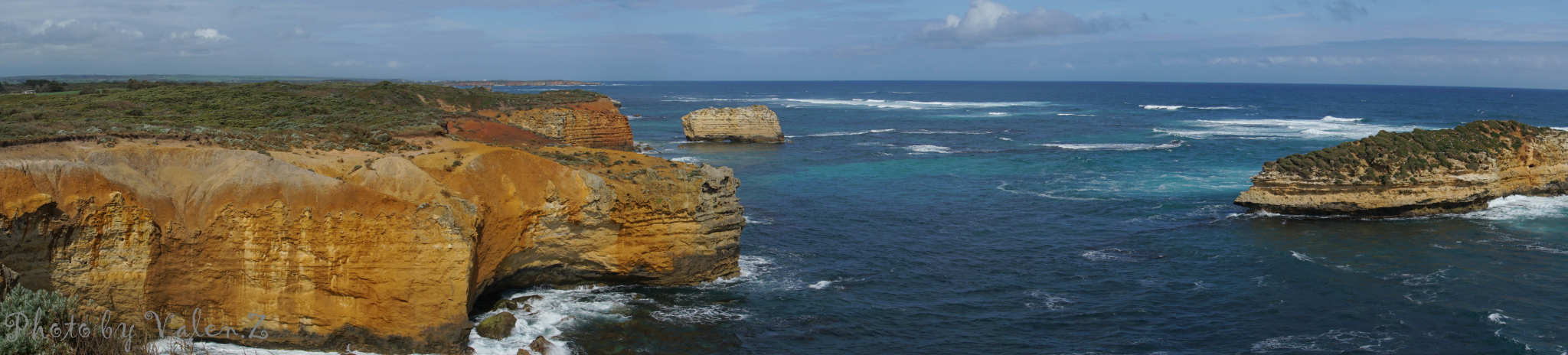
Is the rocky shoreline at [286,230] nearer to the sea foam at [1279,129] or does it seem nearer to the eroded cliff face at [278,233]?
the eroded cliff face at [278,233]

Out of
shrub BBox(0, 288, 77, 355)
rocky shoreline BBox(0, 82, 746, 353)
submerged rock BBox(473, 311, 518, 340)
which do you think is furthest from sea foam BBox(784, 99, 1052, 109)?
shrub BBox(0, 288, 77, 355)

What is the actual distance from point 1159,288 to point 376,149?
2152 cm

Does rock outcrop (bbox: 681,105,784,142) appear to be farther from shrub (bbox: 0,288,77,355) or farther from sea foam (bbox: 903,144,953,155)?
shrub (bbox: 0,288,77,355)

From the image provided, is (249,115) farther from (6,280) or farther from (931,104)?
(931,104)

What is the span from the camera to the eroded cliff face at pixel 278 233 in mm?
16344

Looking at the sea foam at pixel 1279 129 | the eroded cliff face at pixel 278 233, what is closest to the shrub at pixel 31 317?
the eroded cliff face at pixel 278 233

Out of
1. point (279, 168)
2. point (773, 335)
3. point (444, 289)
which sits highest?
point (279, 168)

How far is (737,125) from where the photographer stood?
70.3 m

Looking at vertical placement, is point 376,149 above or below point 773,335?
above

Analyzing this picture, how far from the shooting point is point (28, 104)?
27344mm

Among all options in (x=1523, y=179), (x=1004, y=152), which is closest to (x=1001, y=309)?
(x=1523, y=179)

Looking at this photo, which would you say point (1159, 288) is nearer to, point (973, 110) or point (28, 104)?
point (28, 104)

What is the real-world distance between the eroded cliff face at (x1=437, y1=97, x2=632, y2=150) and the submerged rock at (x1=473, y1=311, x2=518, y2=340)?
89.7 feet

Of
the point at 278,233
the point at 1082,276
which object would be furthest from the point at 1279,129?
the point at 278,233
